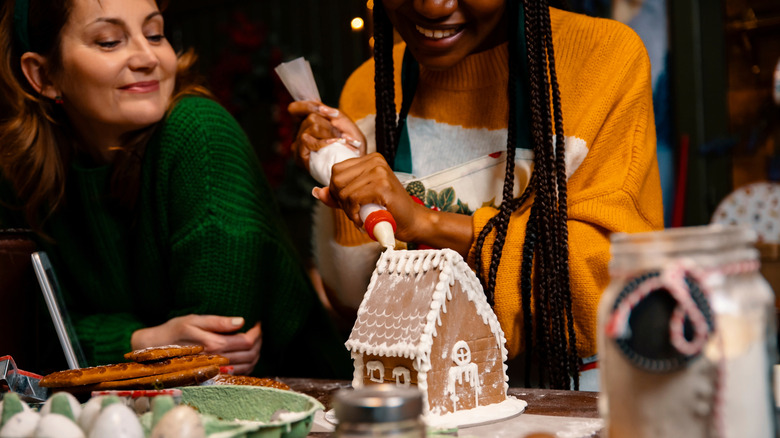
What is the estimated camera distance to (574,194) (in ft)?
4.43

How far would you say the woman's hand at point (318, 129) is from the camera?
1.48 metres

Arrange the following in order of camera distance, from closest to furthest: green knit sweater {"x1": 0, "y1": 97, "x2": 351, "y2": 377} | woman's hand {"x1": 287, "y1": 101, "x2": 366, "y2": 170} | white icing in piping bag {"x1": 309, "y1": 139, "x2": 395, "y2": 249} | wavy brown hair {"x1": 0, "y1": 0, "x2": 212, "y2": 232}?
white icing in piping bag {"x1": 309, "y1": 139, "x2": 395, "y2": 249} → woman's hand {"x1": 287, "y1": 101, "x2": 366, "y2": 170} → green knit sweater {"x1": 0, "y1": 97, "x2": 351, "y2": 377} → wavy brown hair {"x1": 0, "y1": 0, "x2": 212, "y2": 232}

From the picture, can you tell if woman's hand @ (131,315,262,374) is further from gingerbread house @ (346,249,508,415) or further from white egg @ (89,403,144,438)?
white egg @ (89,403,144,438)

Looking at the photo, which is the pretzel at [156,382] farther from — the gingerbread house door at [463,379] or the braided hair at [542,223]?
the braided hair at [542,223]

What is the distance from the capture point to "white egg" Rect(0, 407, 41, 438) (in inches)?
26.8

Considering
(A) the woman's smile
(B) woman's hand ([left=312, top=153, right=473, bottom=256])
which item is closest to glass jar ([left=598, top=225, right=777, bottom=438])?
(B) woman's hand ([left=312, top=153, right=473, bottom=256])

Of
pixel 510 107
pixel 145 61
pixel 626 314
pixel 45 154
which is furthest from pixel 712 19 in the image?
pixel 626 314

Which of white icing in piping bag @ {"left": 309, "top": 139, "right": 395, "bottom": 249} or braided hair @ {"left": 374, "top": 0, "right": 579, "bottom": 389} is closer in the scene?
white icing in piping bag @ {"left": 309, "top": 139, "right": 395, "bottom": 249}

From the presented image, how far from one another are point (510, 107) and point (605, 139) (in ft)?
0.64

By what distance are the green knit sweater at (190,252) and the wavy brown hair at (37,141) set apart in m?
0.04

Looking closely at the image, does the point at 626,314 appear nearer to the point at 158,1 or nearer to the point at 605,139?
the point at 605,139

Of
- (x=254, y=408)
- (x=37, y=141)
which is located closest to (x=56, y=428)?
(x=254, y=408)

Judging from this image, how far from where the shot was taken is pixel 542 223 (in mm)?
1300

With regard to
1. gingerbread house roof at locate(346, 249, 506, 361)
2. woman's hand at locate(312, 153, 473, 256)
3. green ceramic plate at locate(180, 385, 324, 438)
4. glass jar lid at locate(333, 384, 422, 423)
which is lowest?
green ceramic plate at locate(180, 385, 324, 438)
